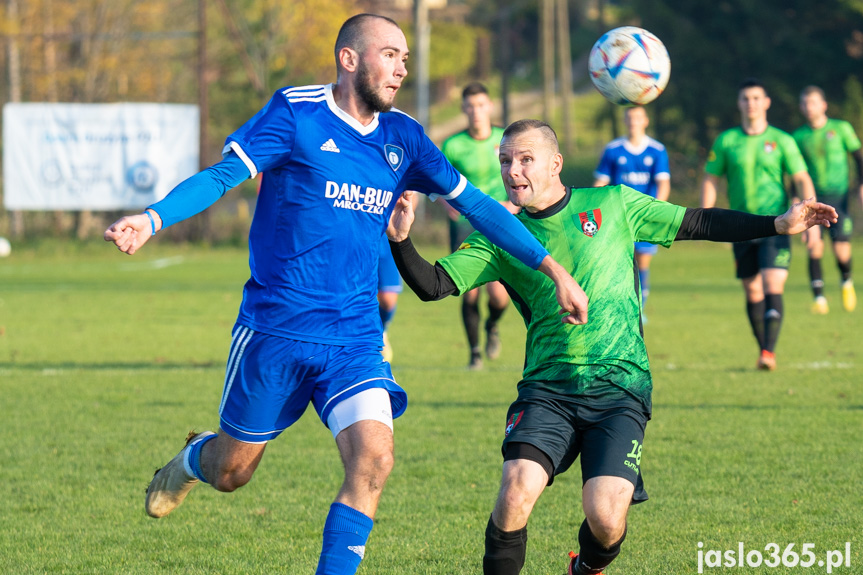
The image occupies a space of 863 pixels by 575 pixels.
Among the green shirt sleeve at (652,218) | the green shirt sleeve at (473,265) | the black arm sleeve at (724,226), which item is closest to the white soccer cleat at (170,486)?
the green shirt sleeve at (473,265)

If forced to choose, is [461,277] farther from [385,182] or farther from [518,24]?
[518,24]

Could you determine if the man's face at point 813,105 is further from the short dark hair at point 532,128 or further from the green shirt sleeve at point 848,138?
the short dark hair at point 532,128

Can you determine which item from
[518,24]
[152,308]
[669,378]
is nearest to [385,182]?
[669,378]

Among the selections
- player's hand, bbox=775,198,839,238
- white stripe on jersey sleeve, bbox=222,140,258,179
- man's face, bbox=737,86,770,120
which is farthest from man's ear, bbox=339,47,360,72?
man's face, bbox=737,86,770,120

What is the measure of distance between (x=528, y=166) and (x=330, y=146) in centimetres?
81

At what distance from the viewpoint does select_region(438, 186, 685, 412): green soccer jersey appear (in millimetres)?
4262

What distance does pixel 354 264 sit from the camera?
421 centimetres

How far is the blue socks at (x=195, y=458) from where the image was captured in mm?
4631

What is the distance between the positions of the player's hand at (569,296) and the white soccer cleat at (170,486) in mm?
1704

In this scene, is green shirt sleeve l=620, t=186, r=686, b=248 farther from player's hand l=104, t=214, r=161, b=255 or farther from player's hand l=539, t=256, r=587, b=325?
player's hand l=104, t=214, r=161, b=255

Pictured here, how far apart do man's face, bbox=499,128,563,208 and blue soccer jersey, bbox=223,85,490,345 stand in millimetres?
478

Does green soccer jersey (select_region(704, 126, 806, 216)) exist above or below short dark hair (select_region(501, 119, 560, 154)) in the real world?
above

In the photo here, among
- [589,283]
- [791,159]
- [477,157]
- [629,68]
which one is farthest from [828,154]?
[589,283]

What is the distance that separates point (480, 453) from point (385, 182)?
2954 millimetres
